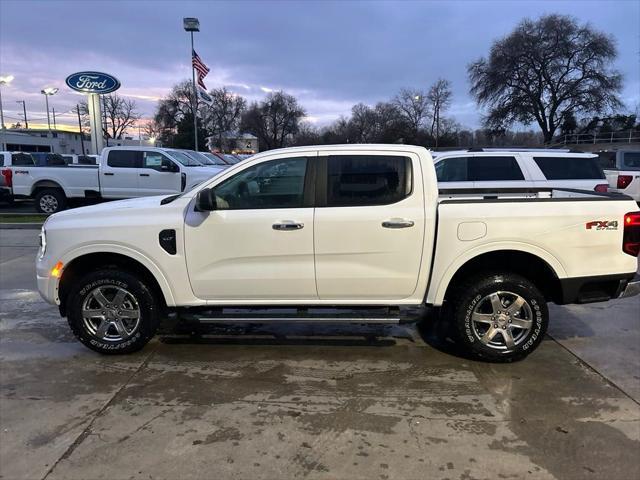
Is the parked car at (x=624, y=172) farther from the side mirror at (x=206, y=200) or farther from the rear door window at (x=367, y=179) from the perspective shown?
the side mirror at (x=206, y=200)

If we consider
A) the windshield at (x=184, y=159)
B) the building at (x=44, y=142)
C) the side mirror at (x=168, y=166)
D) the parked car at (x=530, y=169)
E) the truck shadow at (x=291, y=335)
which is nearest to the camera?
the truck shadow at (x=291, y=335)

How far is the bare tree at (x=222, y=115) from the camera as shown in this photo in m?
80.6

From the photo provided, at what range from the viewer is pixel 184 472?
3.03m

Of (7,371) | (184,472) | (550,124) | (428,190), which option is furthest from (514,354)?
(550,124)

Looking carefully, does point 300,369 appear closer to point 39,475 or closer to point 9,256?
point 39,475

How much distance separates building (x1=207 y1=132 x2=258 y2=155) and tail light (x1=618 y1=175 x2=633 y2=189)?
6997 centimetres

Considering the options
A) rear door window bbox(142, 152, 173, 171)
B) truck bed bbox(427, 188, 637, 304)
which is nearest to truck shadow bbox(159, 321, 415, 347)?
truck bed bbox(427, 188, 637, 304)

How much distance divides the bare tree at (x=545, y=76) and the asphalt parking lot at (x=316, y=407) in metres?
54.8

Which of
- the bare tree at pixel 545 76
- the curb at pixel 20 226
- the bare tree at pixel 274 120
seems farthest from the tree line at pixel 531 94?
the curb at pixel 20 226

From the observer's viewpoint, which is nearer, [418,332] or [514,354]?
[514,354]

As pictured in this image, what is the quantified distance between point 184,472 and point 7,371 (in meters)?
2.37

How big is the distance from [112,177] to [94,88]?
1759cm

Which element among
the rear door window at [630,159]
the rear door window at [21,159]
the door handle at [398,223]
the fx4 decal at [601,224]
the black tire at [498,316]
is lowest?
the black tire at [498,316]

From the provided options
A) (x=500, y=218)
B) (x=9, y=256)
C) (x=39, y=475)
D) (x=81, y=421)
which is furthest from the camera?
(x=9, y=256)
